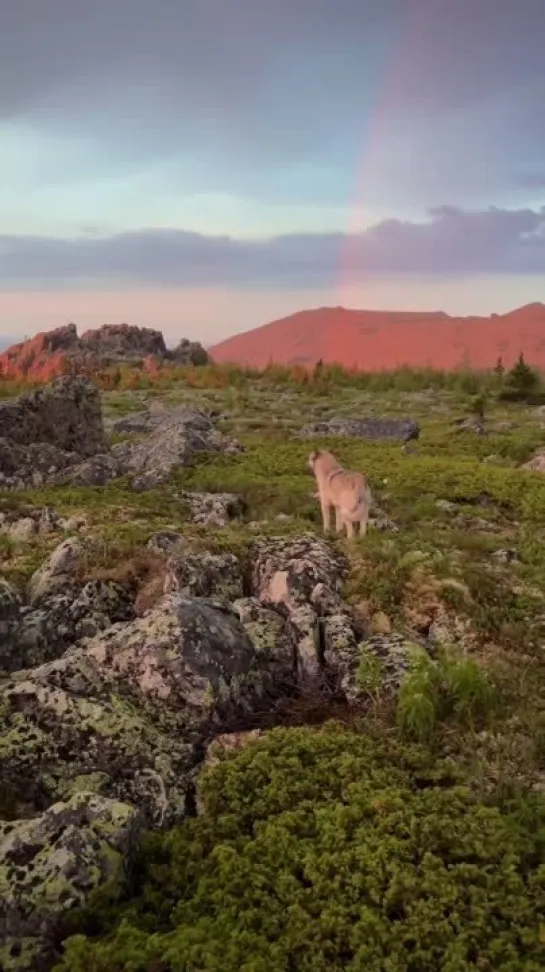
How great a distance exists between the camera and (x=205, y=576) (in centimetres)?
976

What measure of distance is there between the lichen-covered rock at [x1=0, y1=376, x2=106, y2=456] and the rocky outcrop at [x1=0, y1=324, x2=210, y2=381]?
3500 cm

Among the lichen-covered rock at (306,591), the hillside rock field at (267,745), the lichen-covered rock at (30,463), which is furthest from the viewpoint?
the lichen-covered rock at (30,463)

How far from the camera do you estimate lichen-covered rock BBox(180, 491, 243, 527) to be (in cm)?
1430

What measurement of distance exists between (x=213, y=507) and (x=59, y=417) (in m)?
6.84

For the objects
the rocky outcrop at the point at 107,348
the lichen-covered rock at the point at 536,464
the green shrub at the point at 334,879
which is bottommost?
the green shrub at the point at 334,879

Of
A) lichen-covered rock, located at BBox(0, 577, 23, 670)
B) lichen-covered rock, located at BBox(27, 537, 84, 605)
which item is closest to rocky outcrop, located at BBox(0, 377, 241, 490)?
lichen-covered rock, located at BBox(27, 537, 84, 605)

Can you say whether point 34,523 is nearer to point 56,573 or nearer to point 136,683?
point 56,573

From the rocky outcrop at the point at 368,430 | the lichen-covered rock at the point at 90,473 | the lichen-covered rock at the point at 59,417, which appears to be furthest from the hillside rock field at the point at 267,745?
the rocky outcrop at the point at 368,430

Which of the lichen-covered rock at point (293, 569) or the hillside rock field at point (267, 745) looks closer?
the hillside rock field at point (267, 745)

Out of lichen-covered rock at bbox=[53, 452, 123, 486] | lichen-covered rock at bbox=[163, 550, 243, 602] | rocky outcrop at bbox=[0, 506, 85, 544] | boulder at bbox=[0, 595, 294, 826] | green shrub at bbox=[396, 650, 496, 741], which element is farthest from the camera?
lichen-covered rock at bbox=[53, 452, 123, 486]

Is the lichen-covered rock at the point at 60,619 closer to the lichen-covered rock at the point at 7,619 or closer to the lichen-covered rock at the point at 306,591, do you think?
the lichen-covered rock at the point at 7,619

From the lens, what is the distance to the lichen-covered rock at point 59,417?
65.7 feet

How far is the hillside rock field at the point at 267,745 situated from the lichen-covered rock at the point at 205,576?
0.03 metres

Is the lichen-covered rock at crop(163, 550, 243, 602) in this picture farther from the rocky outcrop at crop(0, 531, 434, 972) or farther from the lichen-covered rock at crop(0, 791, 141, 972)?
the lichen-covered rock at crop(0, 791, 141, 972)
